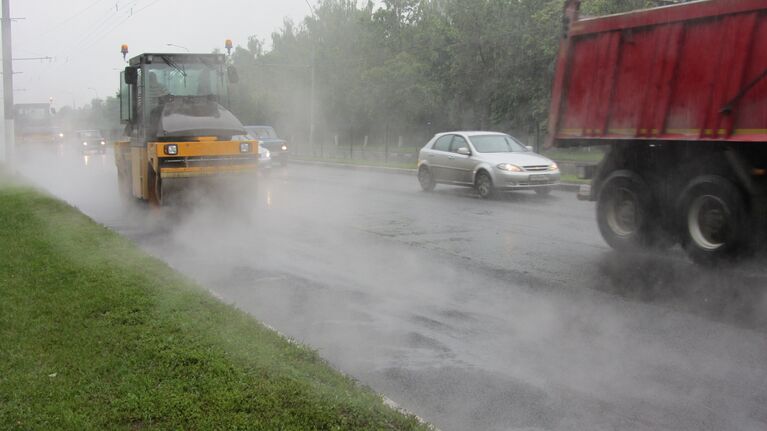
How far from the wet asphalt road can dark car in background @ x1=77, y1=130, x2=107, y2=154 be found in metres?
34.0

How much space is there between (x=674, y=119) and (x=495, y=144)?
8.23 m

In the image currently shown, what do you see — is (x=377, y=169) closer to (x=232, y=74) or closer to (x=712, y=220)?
(x=232, y=74)

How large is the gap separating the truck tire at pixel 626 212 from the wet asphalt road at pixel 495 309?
30 centimetres

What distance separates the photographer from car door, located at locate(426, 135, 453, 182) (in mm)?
17219

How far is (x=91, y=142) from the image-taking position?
44.1m

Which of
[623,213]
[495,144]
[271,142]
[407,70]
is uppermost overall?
[407,70]

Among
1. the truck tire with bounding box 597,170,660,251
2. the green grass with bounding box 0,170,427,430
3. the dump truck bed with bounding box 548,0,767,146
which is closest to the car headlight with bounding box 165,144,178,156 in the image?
the green grass with bounding box 0,170,427,430

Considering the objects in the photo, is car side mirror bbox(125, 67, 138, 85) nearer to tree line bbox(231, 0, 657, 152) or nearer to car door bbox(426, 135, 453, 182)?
car door bbox(426, 135, 453, 182)

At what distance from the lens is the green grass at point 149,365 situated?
364 centimetres

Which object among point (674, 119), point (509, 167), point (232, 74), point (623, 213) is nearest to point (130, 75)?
point (232, 74)

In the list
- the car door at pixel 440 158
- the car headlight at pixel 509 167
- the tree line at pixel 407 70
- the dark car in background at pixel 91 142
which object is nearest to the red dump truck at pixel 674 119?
the car headlight at pixel 509 167

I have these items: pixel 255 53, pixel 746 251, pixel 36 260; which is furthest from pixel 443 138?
pixel 255 53

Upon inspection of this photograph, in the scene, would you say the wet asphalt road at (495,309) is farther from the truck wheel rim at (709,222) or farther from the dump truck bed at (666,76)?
the dump truck bed at (666,76)

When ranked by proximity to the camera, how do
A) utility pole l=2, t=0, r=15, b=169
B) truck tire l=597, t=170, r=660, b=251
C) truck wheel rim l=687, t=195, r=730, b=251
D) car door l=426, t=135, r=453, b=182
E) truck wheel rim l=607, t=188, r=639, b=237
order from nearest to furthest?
truck wheel rim l=687, t=195, r=730, b=251, truck tire l=597, t=170, r=660, b=251, truck wheel rim l=607, t=188, r=639, b=237, car door l=426, t=135, r=453, b=182, utility pole l=2, t=0, r=15, b=169
